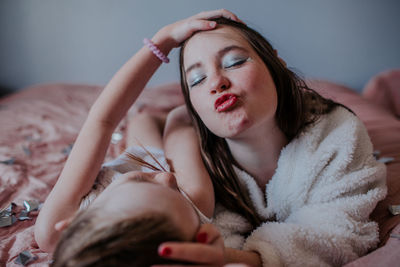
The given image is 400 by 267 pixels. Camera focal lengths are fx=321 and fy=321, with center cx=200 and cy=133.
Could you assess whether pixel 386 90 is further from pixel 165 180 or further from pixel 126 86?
pixel 165 180

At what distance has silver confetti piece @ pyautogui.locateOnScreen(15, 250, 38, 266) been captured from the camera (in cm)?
71

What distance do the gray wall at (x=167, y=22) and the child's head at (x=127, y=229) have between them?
149 centimetres

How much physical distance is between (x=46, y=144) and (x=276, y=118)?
1.02m

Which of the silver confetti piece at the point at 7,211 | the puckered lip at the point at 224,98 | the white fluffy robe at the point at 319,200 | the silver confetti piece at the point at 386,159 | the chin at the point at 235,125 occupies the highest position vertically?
the puckered lip at the point at 224,98

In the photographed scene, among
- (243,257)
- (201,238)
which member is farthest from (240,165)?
(201,238)

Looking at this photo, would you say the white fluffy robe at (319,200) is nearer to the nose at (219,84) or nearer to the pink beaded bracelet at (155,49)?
the nose at (219,84)

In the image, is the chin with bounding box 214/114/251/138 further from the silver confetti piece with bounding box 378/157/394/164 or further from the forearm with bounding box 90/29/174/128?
the silver confetti piece with bounding box 378/157/394/164

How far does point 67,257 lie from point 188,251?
0.55 ft

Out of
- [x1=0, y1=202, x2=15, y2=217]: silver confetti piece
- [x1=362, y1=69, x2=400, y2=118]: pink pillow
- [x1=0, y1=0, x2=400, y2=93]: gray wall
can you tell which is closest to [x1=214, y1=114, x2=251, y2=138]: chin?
[x1=0, y1=202, x2=15, y2=217]: silver confetti piece

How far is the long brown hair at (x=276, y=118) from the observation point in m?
0.91

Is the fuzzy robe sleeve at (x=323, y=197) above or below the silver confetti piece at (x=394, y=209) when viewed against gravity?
above

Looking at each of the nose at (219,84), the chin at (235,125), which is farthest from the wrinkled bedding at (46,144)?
the nose at (219,84)

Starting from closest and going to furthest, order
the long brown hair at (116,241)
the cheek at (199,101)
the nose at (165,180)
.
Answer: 1. the long brown hair at (116,241)
2. the nose at (165,180)
3. the cheek at (199,101)

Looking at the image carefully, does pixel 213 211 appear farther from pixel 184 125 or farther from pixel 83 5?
pixel 83 5
